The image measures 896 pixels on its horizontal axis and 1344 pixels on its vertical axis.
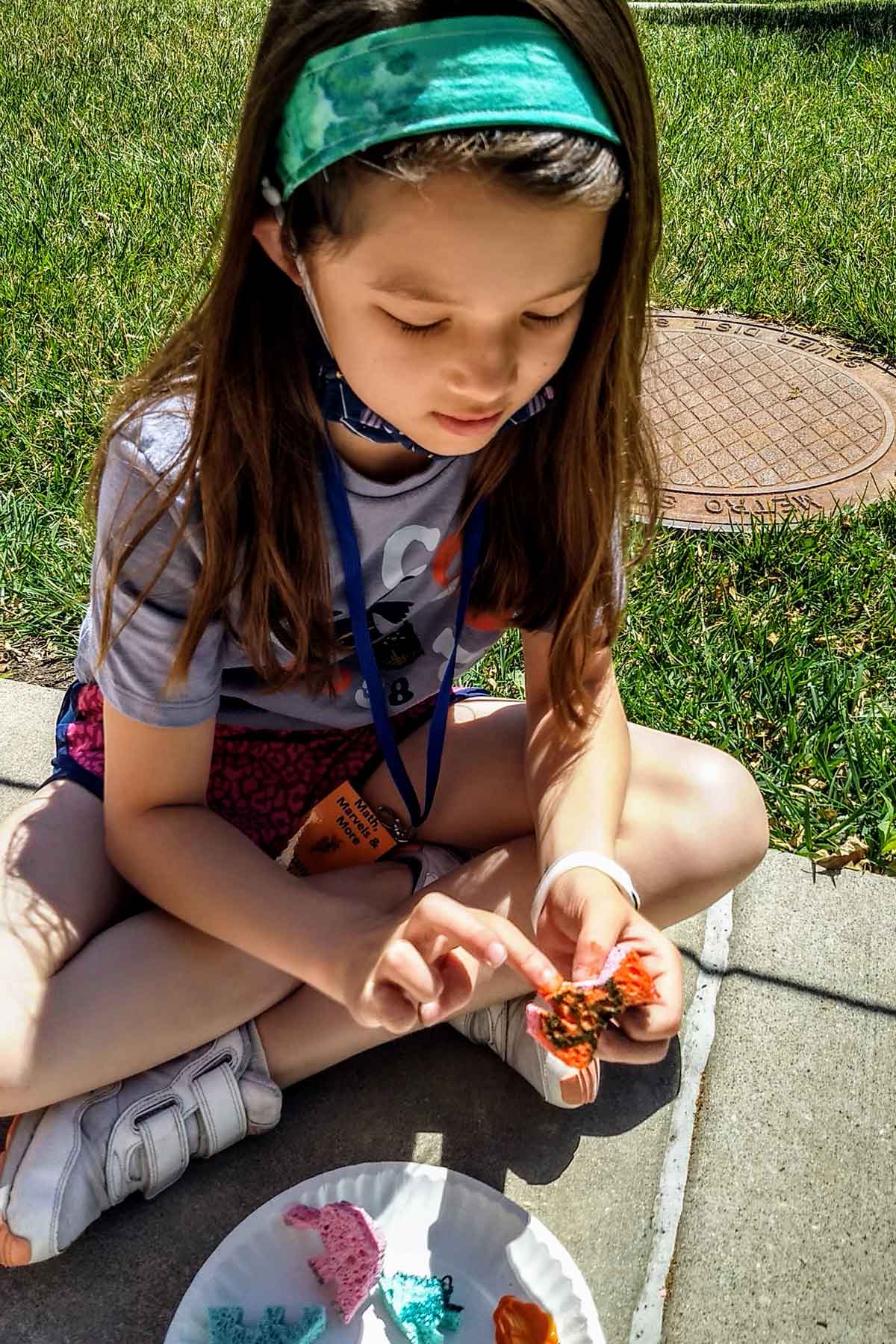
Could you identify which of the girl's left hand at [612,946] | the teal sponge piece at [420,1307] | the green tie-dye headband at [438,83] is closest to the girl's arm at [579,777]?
the girl's left hand at [612,946]

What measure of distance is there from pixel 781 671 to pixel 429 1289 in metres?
1.45

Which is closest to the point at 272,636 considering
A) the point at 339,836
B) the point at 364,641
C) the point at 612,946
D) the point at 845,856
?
the point at 364,641

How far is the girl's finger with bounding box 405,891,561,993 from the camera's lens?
4.62 feet

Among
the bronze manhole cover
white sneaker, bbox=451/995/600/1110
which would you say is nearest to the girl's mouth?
white sneaker, bbox=451/995/600/1110

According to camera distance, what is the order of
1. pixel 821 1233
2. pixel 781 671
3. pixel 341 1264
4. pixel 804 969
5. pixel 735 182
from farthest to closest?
1. pixel 735 182
2. pixel 781 671
3. pixel 804 969
4. pixel 821 1233
5. pixel 341 1264

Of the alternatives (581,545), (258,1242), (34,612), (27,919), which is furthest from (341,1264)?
(34,612)

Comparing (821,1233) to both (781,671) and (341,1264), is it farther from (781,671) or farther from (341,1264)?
(781,671)

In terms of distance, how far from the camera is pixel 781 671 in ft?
8.40

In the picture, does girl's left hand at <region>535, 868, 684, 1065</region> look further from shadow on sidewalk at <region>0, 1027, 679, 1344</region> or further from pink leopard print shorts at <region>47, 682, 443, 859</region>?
pink leopard print shorts at <region>47, 682, 443, 859</region>

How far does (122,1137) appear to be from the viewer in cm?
167

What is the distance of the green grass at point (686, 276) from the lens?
2.53 m

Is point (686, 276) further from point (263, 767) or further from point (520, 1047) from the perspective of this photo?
point (520, 1047)

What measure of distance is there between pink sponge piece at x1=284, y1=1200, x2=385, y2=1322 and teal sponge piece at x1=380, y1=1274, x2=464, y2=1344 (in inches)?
1.2

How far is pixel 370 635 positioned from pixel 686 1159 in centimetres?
89
